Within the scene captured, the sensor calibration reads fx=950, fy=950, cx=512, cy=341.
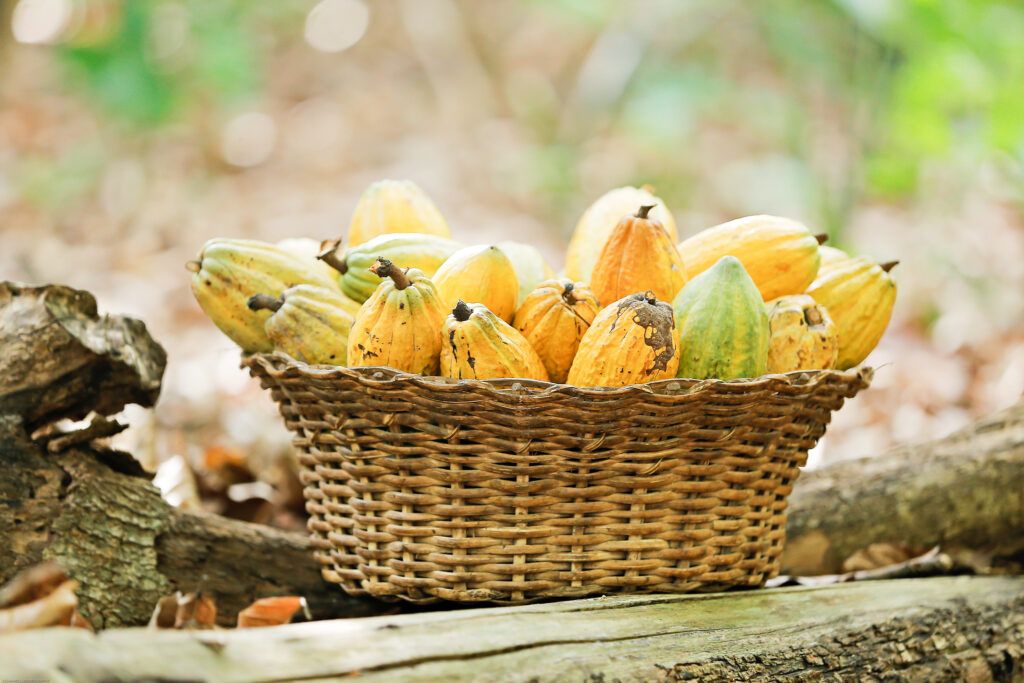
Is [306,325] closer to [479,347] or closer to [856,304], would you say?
[479,347]

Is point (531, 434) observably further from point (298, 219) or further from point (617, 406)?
point (298, 219)

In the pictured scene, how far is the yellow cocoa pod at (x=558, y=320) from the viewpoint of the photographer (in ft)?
4.10

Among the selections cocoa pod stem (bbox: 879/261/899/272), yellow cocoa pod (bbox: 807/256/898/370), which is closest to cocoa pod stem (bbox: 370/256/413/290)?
yellow cocoa pod (bbox: 807/256/898/370)

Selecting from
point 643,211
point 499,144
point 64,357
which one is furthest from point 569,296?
point 499,144

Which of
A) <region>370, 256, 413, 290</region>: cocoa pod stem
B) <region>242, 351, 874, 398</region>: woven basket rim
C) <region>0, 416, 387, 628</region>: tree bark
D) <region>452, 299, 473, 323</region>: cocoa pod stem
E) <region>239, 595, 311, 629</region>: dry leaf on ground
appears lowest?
<region>239, 595, 311, 629</region>: dry leaf on ground

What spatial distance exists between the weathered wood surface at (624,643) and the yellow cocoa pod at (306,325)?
380 mm

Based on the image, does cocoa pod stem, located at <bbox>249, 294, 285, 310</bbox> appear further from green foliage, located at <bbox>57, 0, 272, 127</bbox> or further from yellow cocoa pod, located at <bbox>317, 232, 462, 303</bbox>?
green foliage, located at <bbox>57, 0, 272, 127</bbox>

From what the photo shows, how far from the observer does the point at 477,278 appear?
4.07ft

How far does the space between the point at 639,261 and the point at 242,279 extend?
55 cm

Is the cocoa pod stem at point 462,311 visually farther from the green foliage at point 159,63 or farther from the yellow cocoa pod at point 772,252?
the green foliage at point 159,63

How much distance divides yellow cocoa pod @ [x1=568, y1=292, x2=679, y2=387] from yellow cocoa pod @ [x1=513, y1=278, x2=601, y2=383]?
0.06 metres

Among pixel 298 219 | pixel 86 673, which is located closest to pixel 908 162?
pixel 298 219

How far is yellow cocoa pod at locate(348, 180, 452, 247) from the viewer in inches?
57.8

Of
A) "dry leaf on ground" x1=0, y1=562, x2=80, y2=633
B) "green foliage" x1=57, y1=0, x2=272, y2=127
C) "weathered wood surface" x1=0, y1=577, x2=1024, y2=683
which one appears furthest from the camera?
"green foliage" x1=57, y1=0, x2=272, y2=127
